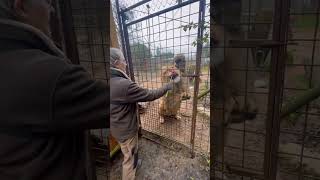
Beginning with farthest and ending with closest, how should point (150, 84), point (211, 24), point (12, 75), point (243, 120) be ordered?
point (243, 120)
point (211, 24)
point (150, 84)
point (12, 75)

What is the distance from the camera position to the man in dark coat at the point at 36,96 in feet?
1.20

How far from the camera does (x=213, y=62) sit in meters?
0.76

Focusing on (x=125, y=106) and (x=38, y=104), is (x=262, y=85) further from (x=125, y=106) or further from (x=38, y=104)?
(x=38, y=104)

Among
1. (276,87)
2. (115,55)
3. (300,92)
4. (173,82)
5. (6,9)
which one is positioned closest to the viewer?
(6,9)

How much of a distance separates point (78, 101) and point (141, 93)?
17 centimetres

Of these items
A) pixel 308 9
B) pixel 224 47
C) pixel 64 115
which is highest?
pixel 308 9

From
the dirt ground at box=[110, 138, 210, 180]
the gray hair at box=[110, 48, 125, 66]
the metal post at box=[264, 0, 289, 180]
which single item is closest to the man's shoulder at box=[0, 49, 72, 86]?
the gray hair at box=[110, 48, 125, 66]

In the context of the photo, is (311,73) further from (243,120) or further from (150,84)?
(150,84)

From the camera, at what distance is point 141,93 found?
0.53 m

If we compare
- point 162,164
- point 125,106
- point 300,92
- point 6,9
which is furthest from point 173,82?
point 300,92

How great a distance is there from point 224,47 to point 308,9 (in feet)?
1.09

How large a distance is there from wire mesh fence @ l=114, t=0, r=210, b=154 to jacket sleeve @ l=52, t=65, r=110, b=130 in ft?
0.46

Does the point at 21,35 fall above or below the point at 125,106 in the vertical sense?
above

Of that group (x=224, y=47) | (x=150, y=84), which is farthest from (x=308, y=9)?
(x=150, y=84)
